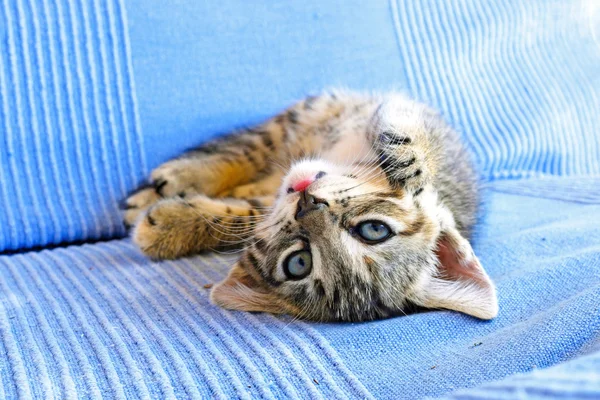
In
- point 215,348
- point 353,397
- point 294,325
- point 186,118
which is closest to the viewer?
point 353,397

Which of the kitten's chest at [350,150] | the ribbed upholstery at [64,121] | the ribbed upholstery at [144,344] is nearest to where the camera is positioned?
the ribbed upholstery at [144,344]

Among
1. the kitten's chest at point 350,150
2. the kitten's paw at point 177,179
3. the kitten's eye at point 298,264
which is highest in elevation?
the kitten's chest at point 350,150

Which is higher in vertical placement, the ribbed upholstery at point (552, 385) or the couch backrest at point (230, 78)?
the couch backrest at point (230, 78)

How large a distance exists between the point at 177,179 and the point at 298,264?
61cm

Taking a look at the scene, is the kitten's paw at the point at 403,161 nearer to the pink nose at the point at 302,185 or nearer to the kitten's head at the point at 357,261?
the kitten's head at the point at 357,261

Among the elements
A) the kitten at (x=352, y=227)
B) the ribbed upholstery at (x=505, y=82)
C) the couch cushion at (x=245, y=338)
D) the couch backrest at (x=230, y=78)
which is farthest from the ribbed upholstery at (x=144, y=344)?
the ribbed upholstery at (x=505, y=82)

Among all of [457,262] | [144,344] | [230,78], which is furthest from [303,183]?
[230,78]

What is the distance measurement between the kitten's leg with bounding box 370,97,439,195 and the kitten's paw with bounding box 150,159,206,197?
23.1 inches

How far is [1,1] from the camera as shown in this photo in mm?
1612

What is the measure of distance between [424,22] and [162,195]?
1.22 m

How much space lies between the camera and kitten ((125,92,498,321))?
1294 mm

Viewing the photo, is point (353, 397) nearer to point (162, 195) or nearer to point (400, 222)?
point (400, 222)

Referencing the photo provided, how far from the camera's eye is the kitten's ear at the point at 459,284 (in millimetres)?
1229

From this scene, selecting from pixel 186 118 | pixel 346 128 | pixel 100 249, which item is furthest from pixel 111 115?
pixel 346 128
